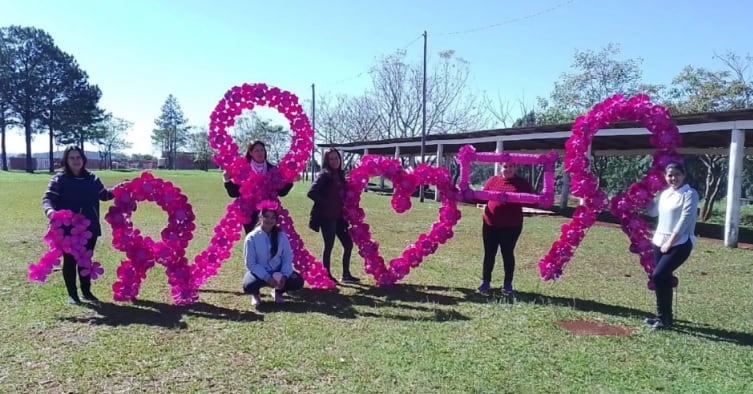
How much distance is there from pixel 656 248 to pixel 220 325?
13.4 ft

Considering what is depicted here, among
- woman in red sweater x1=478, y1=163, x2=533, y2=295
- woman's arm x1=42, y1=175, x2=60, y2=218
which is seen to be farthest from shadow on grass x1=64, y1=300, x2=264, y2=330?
woman in red sweater x1=478, y1=163, x2=533, y2=295

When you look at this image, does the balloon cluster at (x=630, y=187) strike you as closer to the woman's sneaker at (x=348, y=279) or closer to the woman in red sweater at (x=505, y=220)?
the woman in red sweater at (x=505, y=220)

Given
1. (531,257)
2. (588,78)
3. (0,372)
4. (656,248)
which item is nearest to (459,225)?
(531,257)

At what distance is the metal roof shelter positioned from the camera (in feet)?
38.9

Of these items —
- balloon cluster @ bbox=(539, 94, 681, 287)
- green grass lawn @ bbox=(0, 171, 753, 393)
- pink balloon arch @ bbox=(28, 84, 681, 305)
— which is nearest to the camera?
green grass lawn @ bbox=(0, 171, 753, 393)

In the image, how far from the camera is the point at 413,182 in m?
7.25

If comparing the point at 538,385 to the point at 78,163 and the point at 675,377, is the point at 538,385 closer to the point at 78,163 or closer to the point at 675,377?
the point at 675,377

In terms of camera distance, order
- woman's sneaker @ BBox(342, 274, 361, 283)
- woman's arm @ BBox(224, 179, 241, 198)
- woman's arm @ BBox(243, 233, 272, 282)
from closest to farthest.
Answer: woman's arm @ BBox(243, 233, 272, 282) < woman's arm @ BBox(224, 179, 241, 198) < woman's sneaker @ BBox(342, 274, 361, 283)

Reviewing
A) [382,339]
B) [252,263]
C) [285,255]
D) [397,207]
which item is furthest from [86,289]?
[397,207]

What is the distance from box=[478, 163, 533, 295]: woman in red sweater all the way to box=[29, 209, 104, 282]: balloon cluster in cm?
418

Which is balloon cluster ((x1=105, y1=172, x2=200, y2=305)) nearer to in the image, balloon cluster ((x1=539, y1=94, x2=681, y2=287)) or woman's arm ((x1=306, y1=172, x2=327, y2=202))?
woman's arm ((x1=306, y1=172, x2=327, y2=202))

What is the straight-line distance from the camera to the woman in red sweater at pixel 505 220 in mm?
6633

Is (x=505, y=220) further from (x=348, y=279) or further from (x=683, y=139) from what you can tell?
(x=683, y=139)

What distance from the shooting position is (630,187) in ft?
21.5
